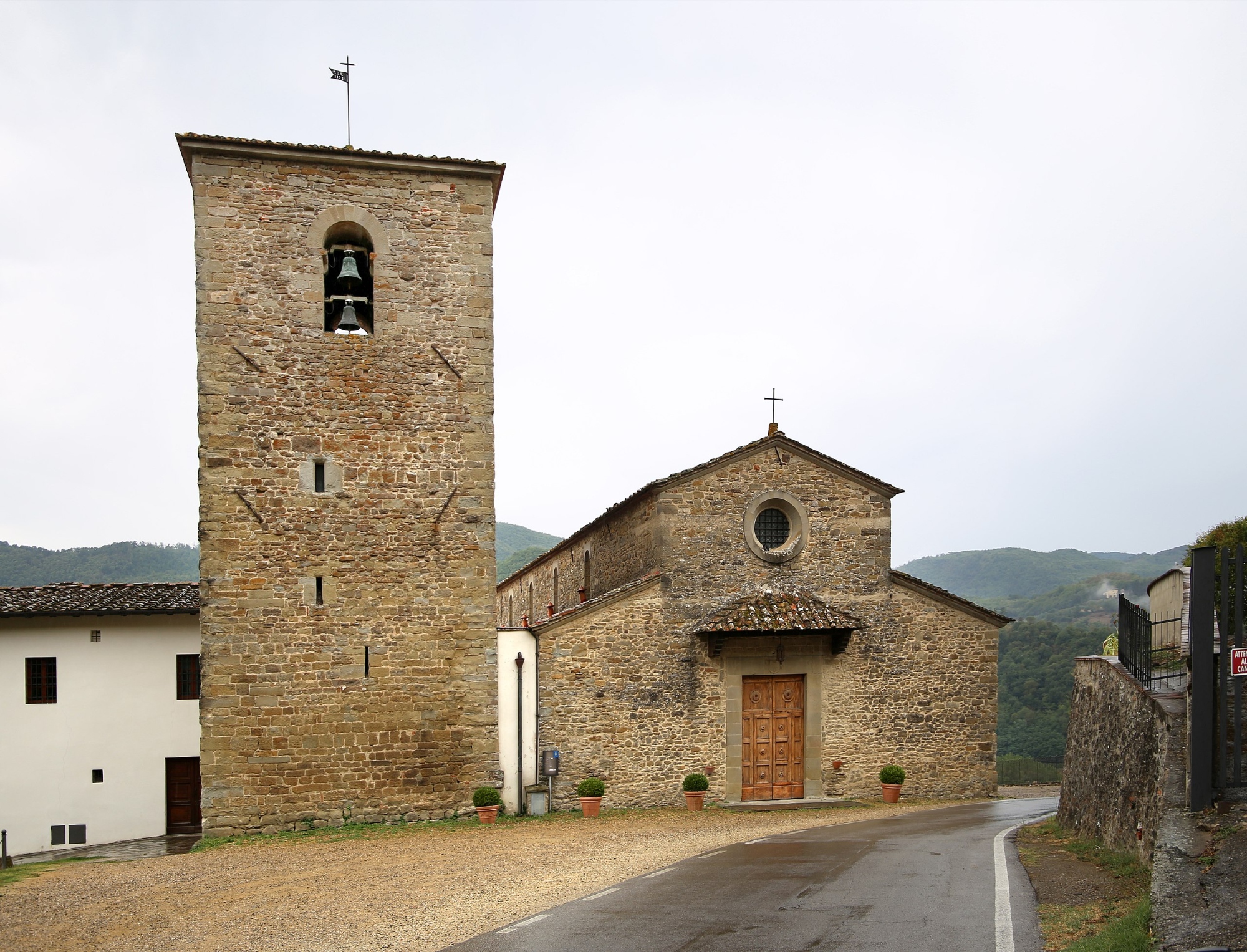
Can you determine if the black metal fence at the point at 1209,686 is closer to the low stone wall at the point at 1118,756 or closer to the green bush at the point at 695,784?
the low stone wall at the point at 1118,756

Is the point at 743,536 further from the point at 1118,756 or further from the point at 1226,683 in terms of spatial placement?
the point at 1226,683

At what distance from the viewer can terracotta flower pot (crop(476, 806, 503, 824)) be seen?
1722cm

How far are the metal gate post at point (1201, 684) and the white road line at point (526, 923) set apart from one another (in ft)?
19.3

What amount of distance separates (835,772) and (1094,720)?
7.23 metres

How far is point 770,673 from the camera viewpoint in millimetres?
19875

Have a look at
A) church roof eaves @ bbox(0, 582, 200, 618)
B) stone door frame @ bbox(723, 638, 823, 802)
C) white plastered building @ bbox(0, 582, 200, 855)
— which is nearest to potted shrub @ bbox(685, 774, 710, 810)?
stone door frame @ bbox(723, 638, 823, 802)

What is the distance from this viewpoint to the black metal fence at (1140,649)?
506 inches

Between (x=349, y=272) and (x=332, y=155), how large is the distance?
7.28 ft

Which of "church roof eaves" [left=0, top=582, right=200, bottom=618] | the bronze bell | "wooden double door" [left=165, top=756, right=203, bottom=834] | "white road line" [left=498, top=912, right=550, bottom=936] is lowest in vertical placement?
"wooden double door" [left=165, top=756, right=203, bottom=834]

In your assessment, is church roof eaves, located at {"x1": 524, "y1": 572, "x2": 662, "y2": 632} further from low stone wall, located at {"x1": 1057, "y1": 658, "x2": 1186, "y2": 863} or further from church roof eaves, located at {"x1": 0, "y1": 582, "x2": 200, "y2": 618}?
low stone wall, located at {"x1": 1057, "y1": 658, "x2": 1186, "y2": 863}

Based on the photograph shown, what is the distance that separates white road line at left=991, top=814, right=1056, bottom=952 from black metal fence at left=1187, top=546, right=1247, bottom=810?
1.89m

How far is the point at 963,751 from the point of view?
20.5 meters

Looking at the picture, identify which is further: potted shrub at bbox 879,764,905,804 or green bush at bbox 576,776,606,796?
potted shrub at bbox 879,764,905,804

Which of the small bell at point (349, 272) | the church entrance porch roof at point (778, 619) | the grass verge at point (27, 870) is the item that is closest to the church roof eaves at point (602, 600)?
the church entrance porch roof at point (778, 619)
